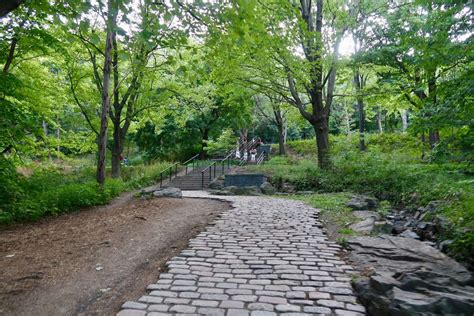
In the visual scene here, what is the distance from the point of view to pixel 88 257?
4727 millimetres

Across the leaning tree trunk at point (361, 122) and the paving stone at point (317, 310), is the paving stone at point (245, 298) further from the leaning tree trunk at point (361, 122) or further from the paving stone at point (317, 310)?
the leaning tree trunk at point (361, 122)

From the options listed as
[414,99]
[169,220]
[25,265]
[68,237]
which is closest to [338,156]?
[414,99]

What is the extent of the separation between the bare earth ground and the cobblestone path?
1.18 feet

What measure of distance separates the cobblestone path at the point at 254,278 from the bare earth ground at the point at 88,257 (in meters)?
Answer: 0.36

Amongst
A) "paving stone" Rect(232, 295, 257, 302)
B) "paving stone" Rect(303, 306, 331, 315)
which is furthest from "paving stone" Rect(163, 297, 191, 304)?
"paving stone" Rect(303, 306, 331, 315)

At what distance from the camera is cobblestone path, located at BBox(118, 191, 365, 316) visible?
308 cm

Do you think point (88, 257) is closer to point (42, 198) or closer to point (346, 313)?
point (346, 313)

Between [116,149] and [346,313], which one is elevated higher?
[116,149]

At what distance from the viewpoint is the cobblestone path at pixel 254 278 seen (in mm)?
3082

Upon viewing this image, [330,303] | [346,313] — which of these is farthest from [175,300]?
[346,313]

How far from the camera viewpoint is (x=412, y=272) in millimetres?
3326

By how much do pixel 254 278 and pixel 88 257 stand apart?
2.64 m

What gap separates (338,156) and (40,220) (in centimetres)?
1160

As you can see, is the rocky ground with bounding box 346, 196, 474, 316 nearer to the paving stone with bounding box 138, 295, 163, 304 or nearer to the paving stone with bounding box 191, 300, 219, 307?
the paving stone with bounding box 191, 300, 219, 307
